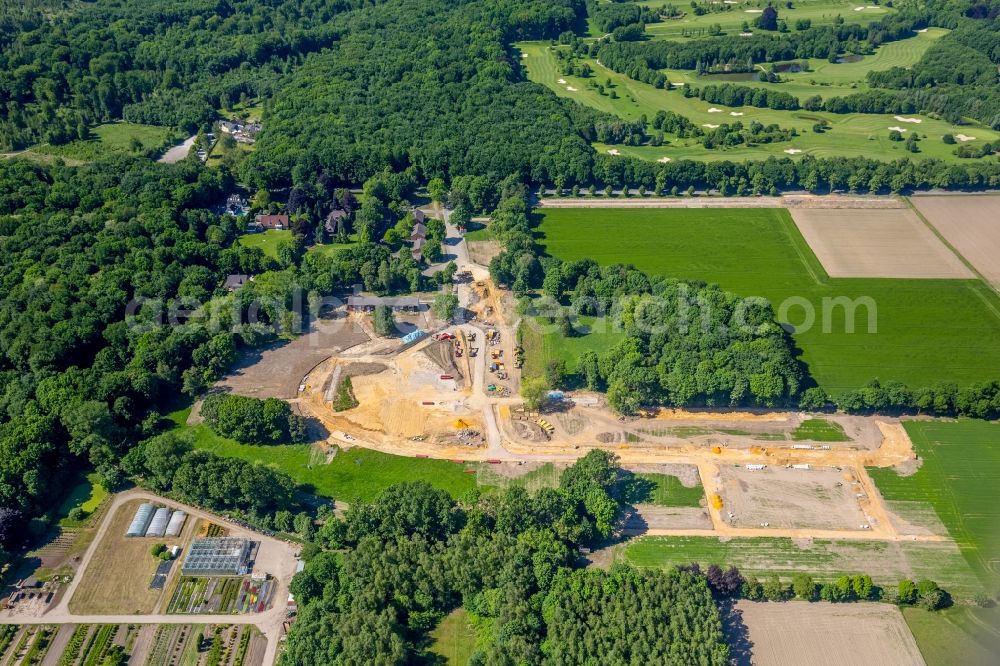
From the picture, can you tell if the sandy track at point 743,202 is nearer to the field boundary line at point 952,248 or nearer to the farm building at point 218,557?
the field boundary line at point 952,248

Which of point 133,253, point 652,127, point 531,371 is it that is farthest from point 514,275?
point 652,127

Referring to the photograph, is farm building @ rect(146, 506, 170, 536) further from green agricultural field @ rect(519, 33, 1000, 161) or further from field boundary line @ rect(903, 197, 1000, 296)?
field boundary line @ rect(903, 197, 1000, 296)

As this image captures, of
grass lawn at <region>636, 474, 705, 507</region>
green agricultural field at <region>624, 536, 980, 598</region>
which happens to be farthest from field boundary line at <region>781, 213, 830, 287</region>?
grass lawn at <region>636, 474, 705, 507</region>

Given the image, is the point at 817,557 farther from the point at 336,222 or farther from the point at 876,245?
the point at 336,222

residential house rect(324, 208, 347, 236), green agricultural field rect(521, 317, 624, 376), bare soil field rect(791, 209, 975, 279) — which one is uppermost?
residential house rect(324, 208, 347, 236)

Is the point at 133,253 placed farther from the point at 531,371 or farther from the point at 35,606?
the point at 531,371

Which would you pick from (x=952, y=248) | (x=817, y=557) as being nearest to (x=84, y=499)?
(x=817, y=557)

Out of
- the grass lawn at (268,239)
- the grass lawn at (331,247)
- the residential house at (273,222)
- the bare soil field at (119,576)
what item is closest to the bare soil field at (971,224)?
the grass lawn at (331,247)

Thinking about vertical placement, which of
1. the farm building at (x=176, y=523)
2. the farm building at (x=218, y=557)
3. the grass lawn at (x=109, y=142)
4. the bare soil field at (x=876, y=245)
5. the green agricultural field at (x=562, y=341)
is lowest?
the farm building at (x=218, y=557)
